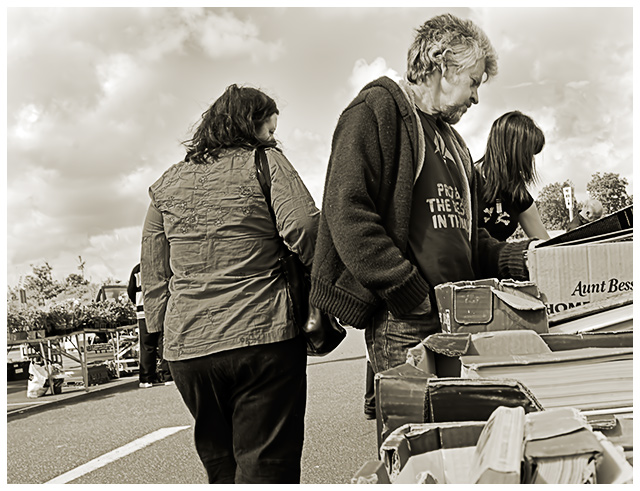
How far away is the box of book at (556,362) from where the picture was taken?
124cm

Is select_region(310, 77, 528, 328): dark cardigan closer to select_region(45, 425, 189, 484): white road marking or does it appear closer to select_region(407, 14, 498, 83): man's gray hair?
select_region(407, 14, 498, 83): man's gray hair

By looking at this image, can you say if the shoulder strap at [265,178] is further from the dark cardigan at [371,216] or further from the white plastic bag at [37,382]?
the white plastic bag at [37,382]

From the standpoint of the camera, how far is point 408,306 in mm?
2113

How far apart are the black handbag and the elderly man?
0.98 feet

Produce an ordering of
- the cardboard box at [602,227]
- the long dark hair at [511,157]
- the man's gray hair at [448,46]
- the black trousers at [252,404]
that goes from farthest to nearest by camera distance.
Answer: the long dark hair at [511,157], the black trousers at [252,404], the man's gray hair at [448,46], the cardboard box at [602,227]

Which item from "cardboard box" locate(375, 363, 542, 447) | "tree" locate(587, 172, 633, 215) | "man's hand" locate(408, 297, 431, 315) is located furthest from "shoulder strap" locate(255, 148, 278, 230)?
"tree" locate(587, 172, 633, 215)

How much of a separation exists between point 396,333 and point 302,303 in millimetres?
522

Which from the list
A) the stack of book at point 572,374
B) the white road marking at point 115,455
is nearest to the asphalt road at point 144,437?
the white road marking at point 115,455

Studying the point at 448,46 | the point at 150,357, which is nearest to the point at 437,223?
the point at 448,46

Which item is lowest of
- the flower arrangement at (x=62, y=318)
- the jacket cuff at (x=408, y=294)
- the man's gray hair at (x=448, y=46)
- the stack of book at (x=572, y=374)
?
the flower arrangement at (x=62, y=318)

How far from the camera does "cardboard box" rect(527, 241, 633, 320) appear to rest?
1991 mm

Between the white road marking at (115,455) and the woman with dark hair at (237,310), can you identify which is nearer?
the woman with dark hair at (237,310)

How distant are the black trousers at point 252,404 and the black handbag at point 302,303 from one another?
7cm

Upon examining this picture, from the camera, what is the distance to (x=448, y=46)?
2.31m
